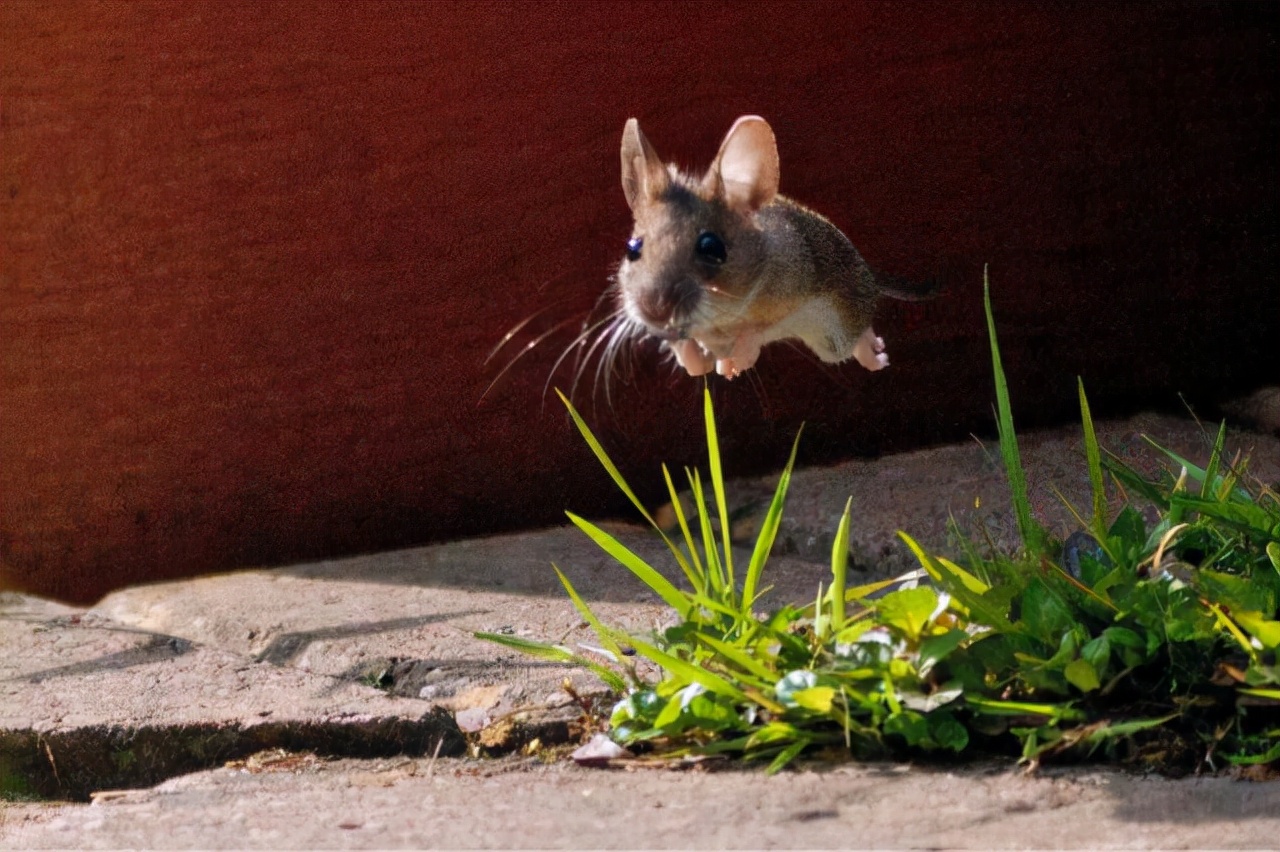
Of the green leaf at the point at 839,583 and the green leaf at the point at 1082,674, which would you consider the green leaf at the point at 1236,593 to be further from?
the green leaf at the point at 839,583

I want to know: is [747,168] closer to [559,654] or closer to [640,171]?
[640,171]

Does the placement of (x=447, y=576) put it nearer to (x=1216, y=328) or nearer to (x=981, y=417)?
(x=981, y=417)

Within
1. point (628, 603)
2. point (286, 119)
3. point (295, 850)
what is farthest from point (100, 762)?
point (286, 119)

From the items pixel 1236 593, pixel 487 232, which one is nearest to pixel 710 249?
pixel 1236 593

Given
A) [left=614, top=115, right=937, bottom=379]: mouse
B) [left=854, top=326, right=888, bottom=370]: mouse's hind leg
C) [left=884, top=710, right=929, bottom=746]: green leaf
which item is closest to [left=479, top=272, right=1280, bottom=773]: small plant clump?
[left=884, top=710, right=929, bottom=746]: green leaf

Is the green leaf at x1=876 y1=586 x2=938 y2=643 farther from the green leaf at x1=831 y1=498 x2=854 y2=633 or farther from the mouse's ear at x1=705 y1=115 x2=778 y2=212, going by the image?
the mouse's ear at x1=705 y1=115 x2=778 y2=212

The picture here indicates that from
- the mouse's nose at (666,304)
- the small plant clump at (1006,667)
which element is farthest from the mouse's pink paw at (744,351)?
the small plant clump at (1006,667)
